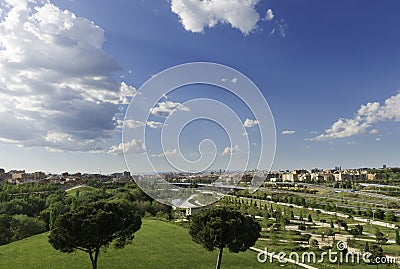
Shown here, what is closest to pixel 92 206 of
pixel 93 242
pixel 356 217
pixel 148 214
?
pixel 93 242

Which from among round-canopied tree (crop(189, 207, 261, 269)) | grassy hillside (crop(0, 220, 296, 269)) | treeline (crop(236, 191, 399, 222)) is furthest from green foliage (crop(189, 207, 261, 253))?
treeline (crop(236, 191, 399, 222))

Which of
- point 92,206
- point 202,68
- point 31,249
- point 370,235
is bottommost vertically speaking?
point 31,249

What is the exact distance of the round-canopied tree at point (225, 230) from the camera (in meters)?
11.4

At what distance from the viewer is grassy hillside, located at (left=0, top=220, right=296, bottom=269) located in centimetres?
1505

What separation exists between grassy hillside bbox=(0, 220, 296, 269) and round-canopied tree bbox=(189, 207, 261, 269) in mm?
3561

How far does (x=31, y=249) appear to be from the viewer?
17797 mm

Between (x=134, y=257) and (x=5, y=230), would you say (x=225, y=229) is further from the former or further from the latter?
(x=5, y=230)

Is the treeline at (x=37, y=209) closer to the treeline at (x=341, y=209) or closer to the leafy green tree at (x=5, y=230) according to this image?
the leafy green tree at (x=5, y=230)

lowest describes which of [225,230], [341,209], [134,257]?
[134,257]

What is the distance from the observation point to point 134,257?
16.6 meters

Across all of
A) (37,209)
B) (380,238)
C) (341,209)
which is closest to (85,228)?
(380,238)

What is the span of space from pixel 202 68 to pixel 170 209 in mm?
28117

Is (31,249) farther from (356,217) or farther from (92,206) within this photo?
(356,217)

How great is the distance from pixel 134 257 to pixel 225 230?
23.7 ft
